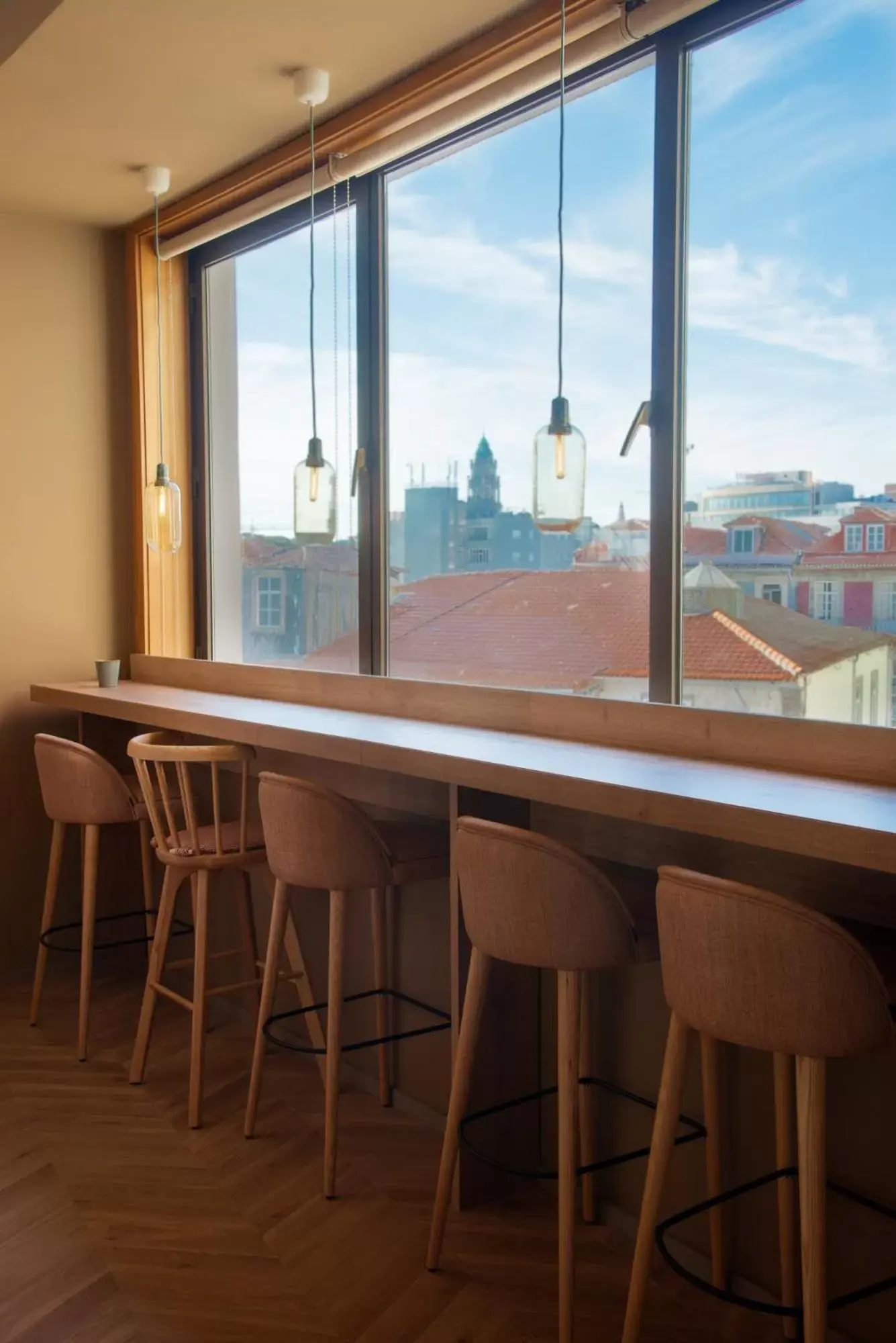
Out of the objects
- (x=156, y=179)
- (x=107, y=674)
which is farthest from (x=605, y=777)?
(x=156, y=179)

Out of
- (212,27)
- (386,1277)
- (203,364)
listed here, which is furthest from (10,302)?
(386,1277)

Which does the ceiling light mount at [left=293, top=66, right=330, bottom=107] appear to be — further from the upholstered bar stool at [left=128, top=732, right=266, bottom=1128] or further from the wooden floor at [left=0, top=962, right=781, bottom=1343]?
the wooden floor at [left=0, top=962, right=781, bottom=1343]

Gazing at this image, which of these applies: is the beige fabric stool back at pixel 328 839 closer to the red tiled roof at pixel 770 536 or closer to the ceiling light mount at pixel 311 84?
the red tiled roof at pixel 770 536

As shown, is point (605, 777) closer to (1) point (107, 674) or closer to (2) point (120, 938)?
(1) point (107, 674)

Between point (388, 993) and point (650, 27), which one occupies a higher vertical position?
point (650, 27)

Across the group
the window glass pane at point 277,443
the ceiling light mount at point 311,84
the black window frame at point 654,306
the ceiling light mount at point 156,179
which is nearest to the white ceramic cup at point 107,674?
the window glass pane at point 277,443

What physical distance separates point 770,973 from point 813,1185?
0.33 m

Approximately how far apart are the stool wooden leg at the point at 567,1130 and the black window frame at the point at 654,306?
0.87 meters

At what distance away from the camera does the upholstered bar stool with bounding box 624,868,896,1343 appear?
1596 mm

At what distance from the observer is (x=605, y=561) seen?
2895 mm

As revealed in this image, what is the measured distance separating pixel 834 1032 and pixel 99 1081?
241cm

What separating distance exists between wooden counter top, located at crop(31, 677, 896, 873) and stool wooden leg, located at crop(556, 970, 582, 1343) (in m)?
0.33

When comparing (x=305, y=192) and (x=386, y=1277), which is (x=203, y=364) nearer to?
(x=305, y=192)

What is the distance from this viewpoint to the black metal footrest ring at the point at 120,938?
149 inches
